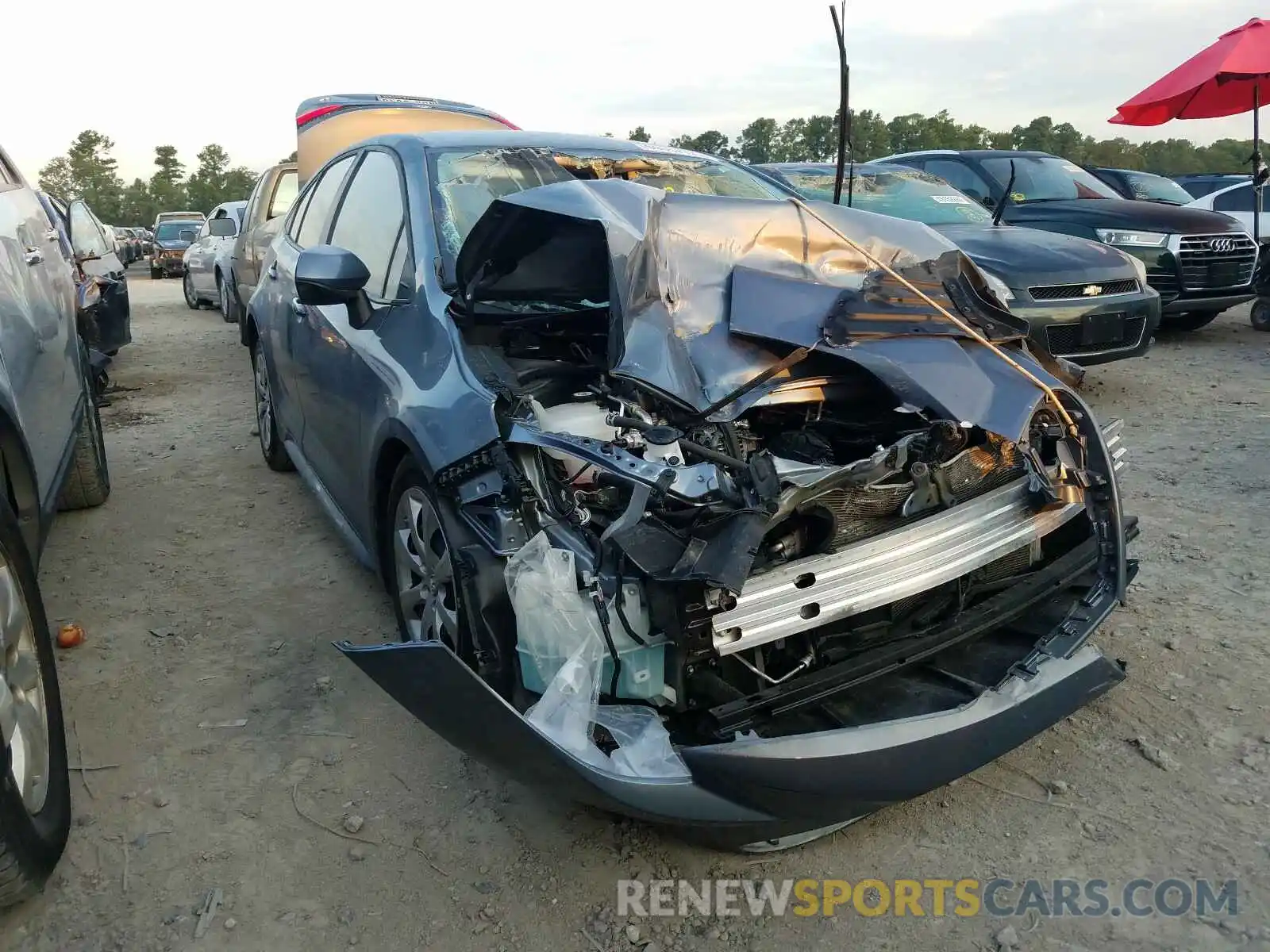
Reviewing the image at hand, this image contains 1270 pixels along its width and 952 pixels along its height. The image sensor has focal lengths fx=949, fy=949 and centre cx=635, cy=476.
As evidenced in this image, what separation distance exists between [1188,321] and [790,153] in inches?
1185

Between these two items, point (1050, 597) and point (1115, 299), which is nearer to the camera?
point (1050, 597)

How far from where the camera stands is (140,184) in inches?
2842

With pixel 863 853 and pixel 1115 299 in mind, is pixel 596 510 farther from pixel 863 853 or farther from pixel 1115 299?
pixel 1115 299

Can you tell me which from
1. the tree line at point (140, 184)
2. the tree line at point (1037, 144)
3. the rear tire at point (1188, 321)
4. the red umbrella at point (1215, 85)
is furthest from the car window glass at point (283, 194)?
the tree line at point (140, 184)

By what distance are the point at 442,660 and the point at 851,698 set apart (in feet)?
3.39

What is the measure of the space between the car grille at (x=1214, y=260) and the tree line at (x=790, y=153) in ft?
10.1

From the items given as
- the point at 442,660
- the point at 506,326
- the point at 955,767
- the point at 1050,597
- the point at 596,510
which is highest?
the point at 506,326

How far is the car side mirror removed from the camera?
3062mm

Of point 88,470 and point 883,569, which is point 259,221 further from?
point 883,569

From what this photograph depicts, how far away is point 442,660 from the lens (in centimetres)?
182

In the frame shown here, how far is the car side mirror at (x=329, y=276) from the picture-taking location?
3.06 meters

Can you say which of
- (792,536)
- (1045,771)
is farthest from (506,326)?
(1045,771)

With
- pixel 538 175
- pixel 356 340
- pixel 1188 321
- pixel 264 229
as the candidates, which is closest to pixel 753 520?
pixel 356 340

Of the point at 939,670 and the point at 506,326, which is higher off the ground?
the point at 506,326
